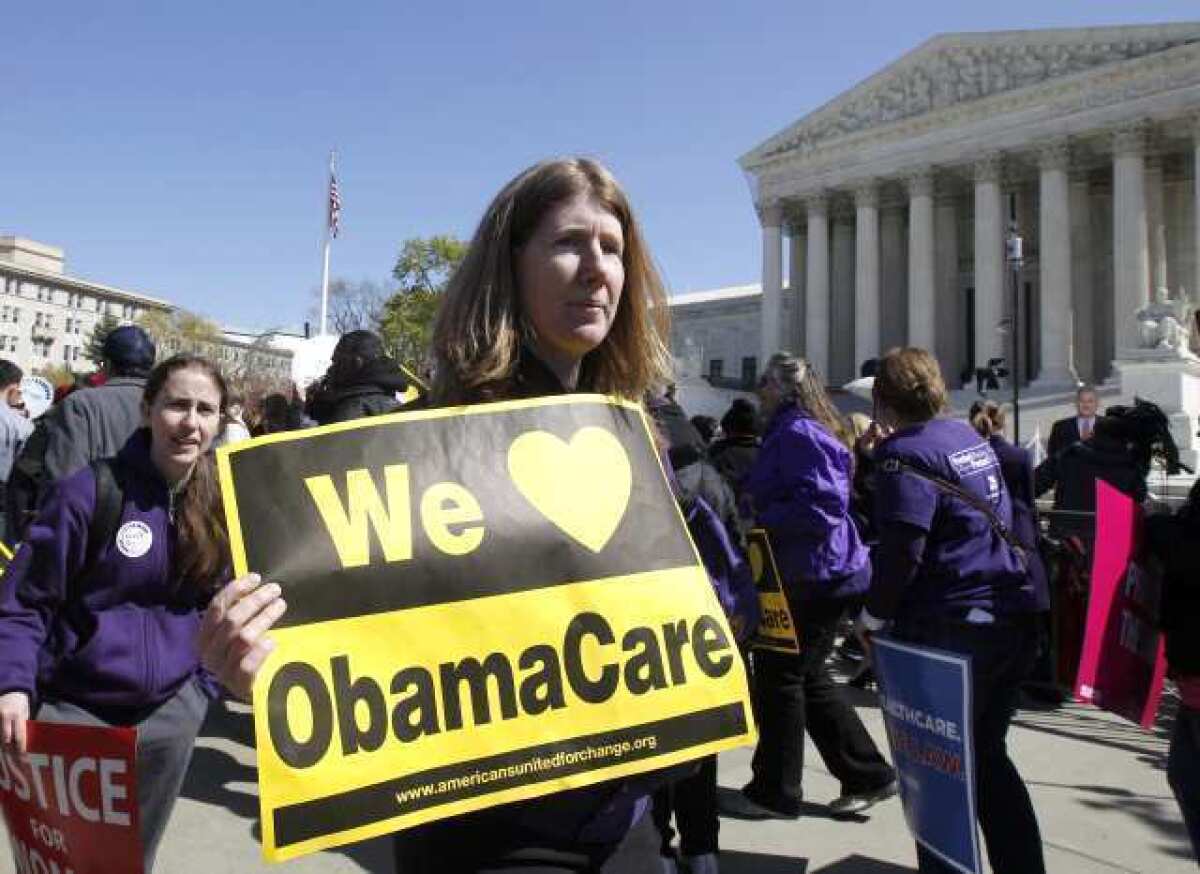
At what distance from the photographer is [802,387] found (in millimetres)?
4992

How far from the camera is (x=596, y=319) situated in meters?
1.90

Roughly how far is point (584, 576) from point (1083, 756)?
555 centimetres

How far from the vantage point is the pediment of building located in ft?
121

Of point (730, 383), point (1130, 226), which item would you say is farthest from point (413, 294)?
point (1130, 226)

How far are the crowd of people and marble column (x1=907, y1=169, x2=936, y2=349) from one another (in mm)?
39040

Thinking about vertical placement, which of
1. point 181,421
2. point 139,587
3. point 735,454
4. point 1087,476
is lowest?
point 1087,476

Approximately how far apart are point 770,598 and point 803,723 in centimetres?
111

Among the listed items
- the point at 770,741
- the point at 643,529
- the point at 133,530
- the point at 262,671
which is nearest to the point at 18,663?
the point at 133,530

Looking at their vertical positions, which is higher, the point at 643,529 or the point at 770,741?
the point at 643,529

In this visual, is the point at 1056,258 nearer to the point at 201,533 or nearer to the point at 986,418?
the point at 986,418

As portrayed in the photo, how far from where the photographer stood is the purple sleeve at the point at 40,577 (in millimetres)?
2588

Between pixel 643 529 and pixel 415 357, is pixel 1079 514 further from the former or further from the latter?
pixel 415 357

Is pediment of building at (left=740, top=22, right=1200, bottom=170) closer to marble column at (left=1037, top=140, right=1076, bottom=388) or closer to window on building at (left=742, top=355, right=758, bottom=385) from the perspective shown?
marble column at (left=1037, top=140, right=1076, bottom=388)

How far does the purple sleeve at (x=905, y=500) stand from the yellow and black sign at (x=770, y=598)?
507 mm
